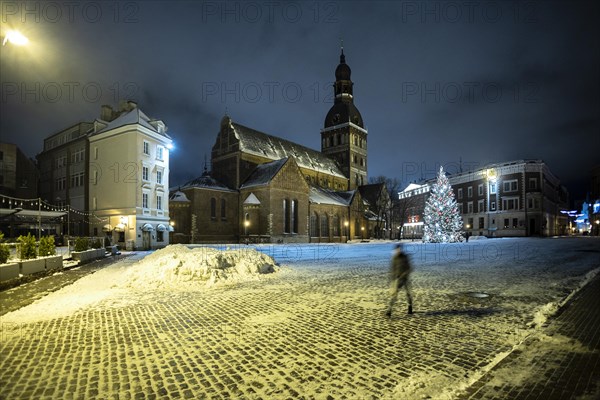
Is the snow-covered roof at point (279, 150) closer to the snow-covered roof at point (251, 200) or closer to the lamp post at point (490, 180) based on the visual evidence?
the snow-covered roof at point (251, 200)

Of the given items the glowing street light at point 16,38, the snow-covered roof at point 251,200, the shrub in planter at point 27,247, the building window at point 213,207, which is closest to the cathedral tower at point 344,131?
the snow-covered roof at point 251,200

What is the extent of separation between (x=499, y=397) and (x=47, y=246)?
68.3 ft

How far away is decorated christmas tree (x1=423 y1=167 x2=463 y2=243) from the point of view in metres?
46.6

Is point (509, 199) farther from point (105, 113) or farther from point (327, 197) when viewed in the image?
point (105, 113)

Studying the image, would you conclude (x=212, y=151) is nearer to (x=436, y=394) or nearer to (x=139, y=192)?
(x=139, y=192)

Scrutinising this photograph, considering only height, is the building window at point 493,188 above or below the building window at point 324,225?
above

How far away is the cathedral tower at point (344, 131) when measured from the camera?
238ft

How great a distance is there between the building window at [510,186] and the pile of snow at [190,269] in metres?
66.1

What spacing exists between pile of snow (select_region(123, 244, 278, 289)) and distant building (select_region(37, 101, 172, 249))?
844 inches

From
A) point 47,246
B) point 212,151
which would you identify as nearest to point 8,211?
point 47,246

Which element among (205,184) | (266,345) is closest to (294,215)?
(205,184)

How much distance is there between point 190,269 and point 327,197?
4433 centimetres

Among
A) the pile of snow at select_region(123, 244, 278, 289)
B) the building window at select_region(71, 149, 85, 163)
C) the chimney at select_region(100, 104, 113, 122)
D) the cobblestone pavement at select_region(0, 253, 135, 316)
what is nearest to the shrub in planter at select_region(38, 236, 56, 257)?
the cobblestone pavement at select_region(0, 253, 135, 316)

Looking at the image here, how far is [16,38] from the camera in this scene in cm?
943
